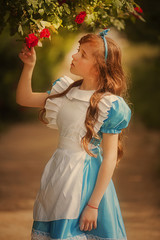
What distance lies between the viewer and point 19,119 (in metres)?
12.9

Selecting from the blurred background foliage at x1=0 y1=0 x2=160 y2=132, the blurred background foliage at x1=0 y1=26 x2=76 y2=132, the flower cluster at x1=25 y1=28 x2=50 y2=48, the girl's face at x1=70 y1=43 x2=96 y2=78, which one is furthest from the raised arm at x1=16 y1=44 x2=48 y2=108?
the blurred background foliage at x1=0 y1=26 x2=76 y2=132

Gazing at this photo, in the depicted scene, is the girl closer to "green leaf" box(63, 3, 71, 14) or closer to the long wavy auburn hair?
the long wavy auburn hair

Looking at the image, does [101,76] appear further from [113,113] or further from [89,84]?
[113,113]

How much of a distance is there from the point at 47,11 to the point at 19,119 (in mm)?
10489

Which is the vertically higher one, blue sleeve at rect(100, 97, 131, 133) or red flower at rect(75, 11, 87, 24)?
red flower at rect(75, 11, 87, 24)

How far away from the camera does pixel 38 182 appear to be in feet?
20.3

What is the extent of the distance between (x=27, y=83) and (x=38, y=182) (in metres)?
3.75

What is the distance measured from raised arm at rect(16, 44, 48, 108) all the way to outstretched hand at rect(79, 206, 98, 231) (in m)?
0.73

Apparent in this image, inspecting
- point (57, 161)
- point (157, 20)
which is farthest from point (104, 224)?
point (157, 20)

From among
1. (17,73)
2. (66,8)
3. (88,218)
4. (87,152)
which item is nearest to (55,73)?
(17,73)

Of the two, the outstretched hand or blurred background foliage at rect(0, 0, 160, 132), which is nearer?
the outstretched hand

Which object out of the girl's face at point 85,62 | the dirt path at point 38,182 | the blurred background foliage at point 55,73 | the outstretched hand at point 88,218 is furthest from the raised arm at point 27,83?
the blurred background foliage at point 55,73

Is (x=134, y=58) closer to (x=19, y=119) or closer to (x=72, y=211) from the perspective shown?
(x=19, y=119)

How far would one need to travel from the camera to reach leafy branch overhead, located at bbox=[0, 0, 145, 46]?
2.51 meters
